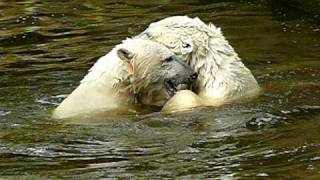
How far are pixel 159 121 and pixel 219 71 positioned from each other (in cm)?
104

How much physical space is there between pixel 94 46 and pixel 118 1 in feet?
11.9

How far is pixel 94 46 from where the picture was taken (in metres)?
8.91

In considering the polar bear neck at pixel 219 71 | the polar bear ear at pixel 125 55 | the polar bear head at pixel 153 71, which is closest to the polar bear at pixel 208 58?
the polar bear neck at pixel 219 71

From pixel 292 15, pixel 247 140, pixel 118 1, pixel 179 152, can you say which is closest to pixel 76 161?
pixel 179 152

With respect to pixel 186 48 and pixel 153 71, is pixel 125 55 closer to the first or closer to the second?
pixel 153 71

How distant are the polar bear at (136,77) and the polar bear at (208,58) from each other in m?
0.14

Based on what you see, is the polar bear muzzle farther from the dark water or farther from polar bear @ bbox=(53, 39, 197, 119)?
the dark water

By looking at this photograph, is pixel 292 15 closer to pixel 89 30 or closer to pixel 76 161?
pixel 89 30

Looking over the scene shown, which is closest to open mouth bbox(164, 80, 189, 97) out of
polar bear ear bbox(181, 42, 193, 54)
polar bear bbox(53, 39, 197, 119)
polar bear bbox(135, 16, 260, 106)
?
polar bear bbox(53, 39, 197, 119)

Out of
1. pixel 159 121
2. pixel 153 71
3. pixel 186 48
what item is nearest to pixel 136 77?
pixel 153 71

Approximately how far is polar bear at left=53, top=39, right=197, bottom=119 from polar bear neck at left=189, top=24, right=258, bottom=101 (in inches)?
5.5

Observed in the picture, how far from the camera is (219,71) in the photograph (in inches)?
248

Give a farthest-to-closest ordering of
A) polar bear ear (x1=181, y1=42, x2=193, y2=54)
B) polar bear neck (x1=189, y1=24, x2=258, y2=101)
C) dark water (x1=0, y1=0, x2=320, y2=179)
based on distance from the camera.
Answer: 1. polar bear ear (x1=181, y1=42, x2=193, y2=54)
2. polar bear neck (x1=189, y1=24, x2=258, y2=101)
3. dark water (x1=0, y1=0, x2=320, y2=179)

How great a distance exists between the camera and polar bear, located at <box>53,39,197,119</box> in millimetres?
6262
